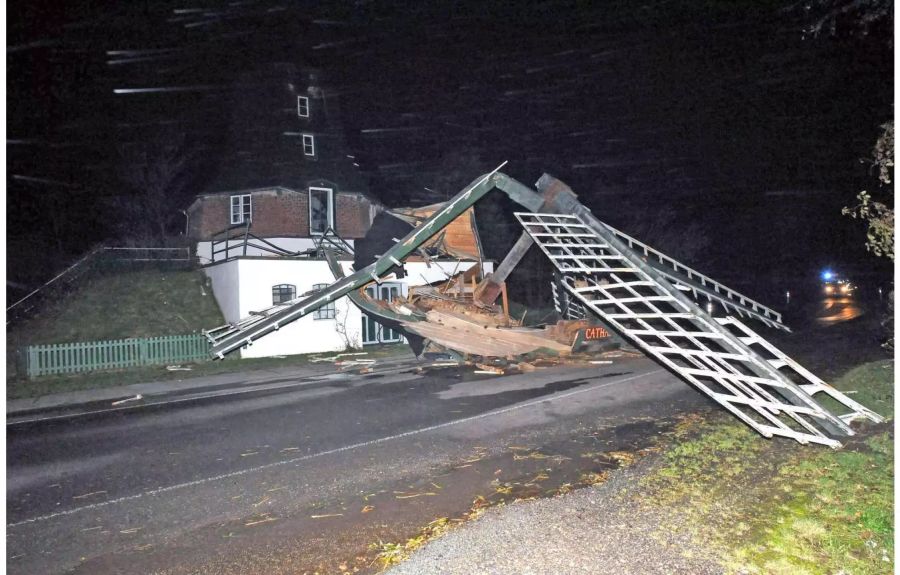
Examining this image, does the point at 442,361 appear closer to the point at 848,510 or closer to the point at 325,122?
the point at 848,510

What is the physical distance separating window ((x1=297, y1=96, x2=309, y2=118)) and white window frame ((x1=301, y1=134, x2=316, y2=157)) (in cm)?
138

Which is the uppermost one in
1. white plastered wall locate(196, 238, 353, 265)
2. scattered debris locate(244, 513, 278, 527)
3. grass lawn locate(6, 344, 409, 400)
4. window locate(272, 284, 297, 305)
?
white plastered wall locate(196, 238, 353, 265)

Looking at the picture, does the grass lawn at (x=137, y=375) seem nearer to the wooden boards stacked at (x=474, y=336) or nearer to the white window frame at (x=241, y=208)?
the wooden boards stacked at (x=474, y=336)

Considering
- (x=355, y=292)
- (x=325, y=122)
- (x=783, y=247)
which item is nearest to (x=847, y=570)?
(x=355, y=292)

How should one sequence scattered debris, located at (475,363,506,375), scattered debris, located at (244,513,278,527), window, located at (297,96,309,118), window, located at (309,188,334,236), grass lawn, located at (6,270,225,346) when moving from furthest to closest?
window, located at (297,96,309,118) < window, located at (309,188,334,236) < grass lawn, located at (6,270,225,346) < scattered debris, located at (475,363,506,375) < scattered debris, located at (244,513,278,527)

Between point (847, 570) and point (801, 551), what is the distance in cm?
34

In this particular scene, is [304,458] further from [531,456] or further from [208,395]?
[208,395]

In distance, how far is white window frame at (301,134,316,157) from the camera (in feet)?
97.3

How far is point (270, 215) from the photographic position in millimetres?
26922

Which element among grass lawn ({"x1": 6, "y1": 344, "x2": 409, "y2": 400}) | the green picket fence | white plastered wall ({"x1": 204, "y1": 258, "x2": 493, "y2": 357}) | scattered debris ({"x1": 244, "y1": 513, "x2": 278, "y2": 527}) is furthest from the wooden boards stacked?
scattered debris ({"x1": 244, "y1": 513, "x2": 278, "y2": 527})

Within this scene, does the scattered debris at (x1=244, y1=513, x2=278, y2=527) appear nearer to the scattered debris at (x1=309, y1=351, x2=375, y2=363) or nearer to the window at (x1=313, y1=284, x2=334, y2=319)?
the scattered debris at (x1=309, y1=351, x2=375, y2=363)

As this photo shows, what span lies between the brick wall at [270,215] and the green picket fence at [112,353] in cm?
954

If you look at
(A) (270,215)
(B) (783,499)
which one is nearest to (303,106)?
(A) (270,215)

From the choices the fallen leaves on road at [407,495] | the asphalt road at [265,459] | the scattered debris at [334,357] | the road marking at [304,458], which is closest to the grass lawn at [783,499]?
the asphalt road at [265,459]
